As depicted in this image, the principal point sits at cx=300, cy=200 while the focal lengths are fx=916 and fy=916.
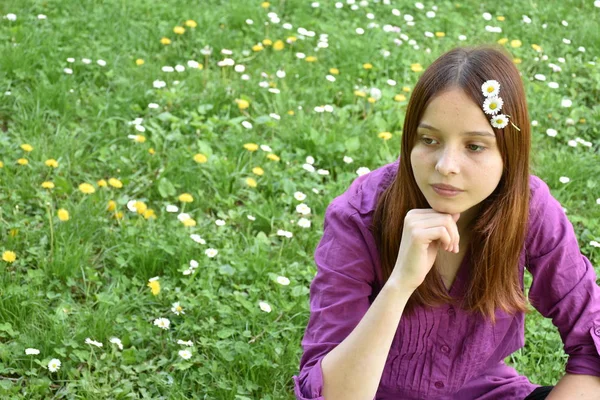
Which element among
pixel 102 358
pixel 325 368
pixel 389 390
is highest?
pixel 325 368

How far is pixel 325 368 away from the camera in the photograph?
2.05 metres

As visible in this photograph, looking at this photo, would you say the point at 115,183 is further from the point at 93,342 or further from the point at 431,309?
the point at 431,309

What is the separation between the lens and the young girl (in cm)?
195

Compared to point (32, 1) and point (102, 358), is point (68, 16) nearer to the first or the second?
point (32, 1)

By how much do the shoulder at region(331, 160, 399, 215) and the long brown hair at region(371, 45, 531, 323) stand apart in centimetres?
3

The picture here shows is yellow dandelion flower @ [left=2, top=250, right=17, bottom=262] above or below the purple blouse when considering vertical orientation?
below

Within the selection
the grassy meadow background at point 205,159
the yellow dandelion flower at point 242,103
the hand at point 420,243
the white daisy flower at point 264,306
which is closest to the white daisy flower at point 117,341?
the grassy meadow background at point 205,159

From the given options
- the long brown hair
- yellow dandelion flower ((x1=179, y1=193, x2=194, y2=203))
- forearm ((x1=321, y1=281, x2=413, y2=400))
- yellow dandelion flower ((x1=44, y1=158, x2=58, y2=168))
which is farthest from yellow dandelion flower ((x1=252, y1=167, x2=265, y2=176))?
forearm ((x1=321, y1=281, x2=413, y2=400))

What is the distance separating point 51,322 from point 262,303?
0.65 m

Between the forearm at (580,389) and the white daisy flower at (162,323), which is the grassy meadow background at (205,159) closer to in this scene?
the white daisy flower at (162,323)

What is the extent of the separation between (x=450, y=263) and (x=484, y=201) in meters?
0.19

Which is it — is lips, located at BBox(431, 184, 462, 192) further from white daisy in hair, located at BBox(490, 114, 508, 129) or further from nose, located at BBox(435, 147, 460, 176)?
white daisy in hair, located at BBox(490, 114, 508, 129)

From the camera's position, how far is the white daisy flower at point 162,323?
280 cm

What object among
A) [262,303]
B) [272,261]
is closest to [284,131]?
[272,261]
